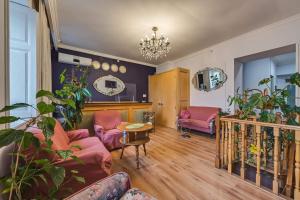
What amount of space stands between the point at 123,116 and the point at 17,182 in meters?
3.32

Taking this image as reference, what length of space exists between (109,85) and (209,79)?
359 centimetres

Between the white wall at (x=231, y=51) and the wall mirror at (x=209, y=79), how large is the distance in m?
0.13

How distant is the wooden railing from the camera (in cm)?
164

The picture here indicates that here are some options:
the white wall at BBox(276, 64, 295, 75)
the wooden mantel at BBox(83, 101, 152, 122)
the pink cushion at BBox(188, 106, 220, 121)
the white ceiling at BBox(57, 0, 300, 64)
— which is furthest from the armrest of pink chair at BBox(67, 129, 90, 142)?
the white wall at BBox(276, 64, 295, 75)

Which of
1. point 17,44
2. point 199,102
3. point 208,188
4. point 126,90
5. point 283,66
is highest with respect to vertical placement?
point 283,66

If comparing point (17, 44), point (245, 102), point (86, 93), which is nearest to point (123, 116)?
point (86, 93)

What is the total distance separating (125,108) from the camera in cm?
417

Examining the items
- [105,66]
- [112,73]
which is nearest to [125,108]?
[112,73]

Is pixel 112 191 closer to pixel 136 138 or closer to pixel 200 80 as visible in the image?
pixel 136 138

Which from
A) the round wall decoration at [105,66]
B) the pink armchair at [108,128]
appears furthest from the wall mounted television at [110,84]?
the pink armchair at [108,128]

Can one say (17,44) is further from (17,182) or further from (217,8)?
(217,8)

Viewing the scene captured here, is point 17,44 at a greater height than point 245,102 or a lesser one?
greater

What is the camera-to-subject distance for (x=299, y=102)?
2826 millimetres

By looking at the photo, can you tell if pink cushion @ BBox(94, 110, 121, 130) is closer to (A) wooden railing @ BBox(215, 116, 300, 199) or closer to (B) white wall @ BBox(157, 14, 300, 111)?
(A) wooden railing @ BBox(215, 116, 300, 199)
